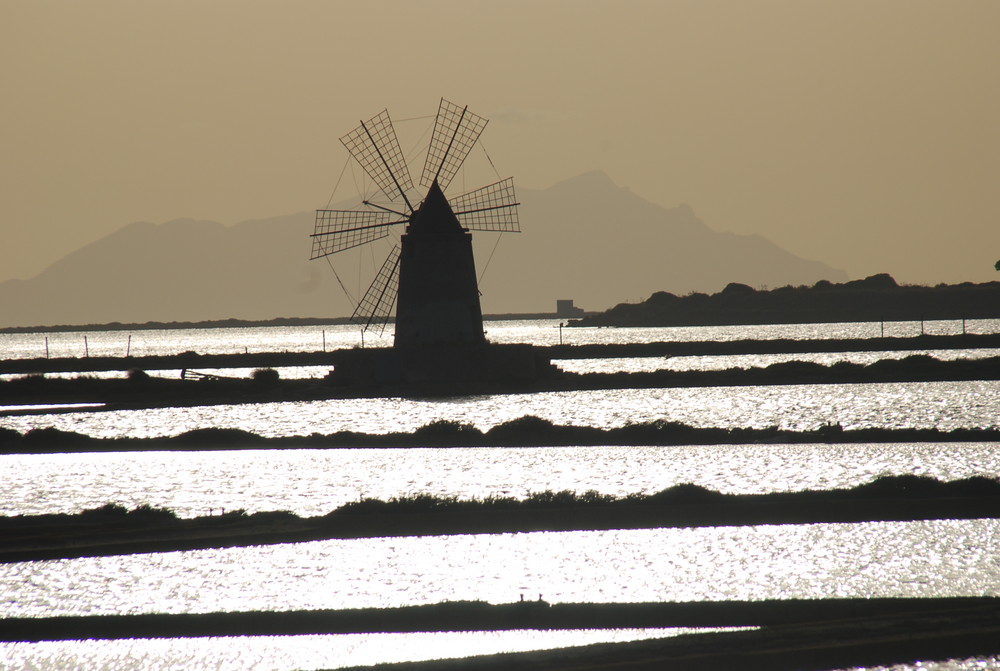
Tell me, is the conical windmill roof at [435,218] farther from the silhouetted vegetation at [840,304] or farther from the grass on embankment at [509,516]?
the silhouetted vegetation at [840,304]

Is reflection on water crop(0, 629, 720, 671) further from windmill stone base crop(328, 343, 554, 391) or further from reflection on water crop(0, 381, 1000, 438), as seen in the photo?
windmill stone base crop(328, 343, 554, 391)

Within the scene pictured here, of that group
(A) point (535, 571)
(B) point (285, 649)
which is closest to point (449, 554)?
(A) point (535, 571)

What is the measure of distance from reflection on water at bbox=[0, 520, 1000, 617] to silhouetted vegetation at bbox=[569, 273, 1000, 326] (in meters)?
151

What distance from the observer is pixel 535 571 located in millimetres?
13438

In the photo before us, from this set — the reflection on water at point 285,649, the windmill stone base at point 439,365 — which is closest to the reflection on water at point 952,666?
the reflection on water at point 285,649

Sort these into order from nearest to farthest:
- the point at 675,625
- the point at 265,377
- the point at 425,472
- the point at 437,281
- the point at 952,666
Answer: the point at 952,666, the point at 675,625, the point at 425,472, the point at 437,281, the point at 265,377

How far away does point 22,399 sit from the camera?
52.3 meters

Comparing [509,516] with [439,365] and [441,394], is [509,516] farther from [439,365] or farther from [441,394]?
[441,394]

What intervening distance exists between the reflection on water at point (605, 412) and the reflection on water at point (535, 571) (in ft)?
59.5

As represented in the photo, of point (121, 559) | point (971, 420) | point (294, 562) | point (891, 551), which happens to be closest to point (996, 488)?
point (891, 551)

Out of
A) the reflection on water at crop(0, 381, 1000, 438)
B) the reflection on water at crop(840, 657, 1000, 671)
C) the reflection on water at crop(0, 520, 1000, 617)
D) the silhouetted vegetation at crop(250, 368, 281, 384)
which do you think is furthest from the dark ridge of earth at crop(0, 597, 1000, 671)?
the silhouetted vegetation at crop(250, 368, 281, 384)

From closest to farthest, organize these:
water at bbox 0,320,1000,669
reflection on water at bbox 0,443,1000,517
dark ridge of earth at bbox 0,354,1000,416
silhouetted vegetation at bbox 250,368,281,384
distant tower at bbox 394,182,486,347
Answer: water at bbox 0,320,1000,669 → reflection on water at bbox 0,443,1000,517 → distant tower at bbox 394,182,486,347 → dark ridge of earth at bbox 0,354,1000,416 → silhouetted vegetation at bbox 250,368,281,384

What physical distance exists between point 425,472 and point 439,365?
1774 cm

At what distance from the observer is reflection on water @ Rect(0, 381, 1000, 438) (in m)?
37.7
